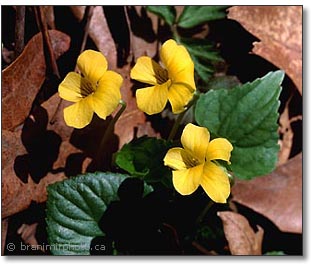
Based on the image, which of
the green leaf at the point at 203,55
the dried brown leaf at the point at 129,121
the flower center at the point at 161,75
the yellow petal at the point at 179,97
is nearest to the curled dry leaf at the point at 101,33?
the dried brown leaf at the point at 129,121

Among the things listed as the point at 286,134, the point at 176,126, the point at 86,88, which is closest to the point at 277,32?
the point at 286,134

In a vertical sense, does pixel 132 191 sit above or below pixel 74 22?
below

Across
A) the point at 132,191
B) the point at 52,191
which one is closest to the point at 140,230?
the point at 132,191

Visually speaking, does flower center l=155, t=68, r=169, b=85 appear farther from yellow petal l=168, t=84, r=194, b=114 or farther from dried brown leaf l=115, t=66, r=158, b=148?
dried brown leaf l=115, t=66, r=158, b=148

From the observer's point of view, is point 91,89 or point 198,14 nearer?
point 91,89

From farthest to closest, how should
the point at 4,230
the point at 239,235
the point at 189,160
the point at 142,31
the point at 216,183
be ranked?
the point at 142,31 < the point at 239,235 < the point at 4,230 < the point at 189,160 < the point at 216,183

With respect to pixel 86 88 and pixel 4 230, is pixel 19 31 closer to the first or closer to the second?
pixel 86 88

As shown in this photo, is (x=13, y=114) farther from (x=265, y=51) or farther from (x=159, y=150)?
(x=265, y=51)
